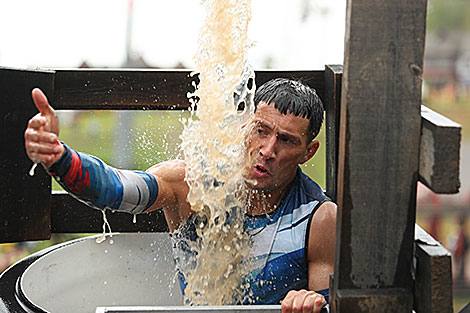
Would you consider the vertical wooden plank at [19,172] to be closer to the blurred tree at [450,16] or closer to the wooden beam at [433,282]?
the wooden beam at [433,282]

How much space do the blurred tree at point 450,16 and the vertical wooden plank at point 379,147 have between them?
19.4 feet

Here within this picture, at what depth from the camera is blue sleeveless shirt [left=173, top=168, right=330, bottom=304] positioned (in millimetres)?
2145

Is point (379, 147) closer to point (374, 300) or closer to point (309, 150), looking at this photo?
point (374, 300)

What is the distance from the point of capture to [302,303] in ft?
5.23

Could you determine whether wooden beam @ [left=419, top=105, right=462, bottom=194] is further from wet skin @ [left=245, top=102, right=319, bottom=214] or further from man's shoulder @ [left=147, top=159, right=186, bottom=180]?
man's shoulder @ [left=147, top=159, right=186, bottom=180]

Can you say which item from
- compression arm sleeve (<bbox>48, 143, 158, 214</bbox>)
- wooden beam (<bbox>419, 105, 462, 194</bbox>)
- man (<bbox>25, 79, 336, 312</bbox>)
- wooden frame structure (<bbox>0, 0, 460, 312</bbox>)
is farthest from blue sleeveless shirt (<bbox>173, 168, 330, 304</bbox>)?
wooden beam (<bbox>419, 105, 462, 194</bbox>)

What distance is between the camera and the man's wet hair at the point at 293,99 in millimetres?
2148

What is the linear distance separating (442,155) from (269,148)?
0.83 m

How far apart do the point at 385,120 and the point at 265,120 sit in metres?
0.82

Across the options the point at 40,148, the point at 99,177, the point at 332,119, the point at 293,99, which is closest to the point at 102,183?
the point at 99,177

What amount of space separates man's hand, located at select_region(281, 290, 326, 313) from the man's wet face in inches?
21.6

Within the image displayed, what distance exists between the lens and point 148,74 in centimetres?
Answer: 236

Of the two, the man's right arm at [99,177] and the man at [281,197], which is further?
the man at [281,197]

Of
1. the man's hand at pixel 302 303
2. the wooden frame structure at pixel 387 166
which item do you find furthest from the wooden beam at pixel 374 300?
the man's hand at pixel 302 303
